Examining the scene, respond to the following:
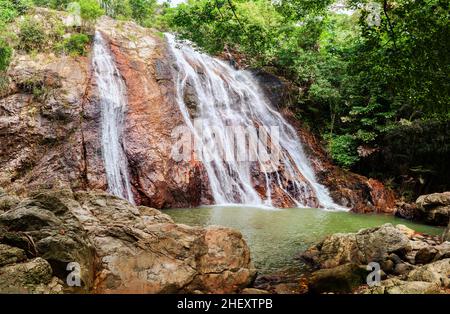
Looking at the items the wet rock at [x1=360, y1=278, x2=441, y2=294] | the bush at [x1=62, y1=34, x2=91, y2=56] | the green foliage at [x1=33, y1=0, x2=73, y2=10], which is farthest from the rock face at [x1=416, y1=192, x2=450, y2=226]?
the green foliage at [x1=33, y1=0, x2=73, y2=10]

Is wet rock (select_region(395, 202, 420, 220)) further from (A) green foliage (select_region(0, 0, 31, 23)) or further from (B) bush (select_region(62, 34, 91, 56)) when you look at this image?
(A) green foliage (select_region(0, 0, 31, 23))

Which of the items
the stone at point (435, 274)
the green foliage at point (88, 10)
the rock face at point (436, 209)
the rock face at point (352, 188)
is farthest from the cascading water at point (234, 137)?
the stone at point (435, 274)

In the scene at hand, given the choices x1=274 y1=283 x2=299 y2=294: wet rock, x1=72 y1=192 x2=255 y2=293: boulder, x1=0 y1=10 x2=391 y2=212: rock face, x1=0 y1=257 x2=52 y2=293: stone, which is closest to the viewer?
x1=0 y1=257 x2=52 y2=293: stone

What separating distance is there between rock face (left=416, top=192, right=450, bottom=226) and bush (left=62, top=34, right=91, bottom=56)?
49.3 feet

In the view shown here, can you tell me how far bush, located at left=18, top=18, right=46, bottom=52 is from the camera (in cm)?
1550

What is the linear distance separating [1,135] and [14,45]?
5.00 meters

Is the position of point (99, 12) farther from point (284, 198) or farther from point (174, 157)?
point (284, 198)

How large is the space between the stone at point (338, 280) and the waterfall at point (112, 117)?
26.7ft

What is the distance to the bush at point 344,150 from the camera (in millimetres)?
16894

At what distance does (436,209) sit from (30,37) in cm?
1724

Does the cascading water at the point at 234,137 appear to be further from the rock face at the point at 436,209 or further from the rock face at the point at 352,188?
→ the rock face at the point at 436,209

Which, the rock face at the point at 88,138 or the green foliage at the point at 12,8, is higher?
the green foliage at the point at 12,8

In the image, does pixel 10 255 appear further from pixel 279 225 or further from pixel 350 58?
pixel 350 58

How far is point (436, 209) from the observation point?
11.8 meters
